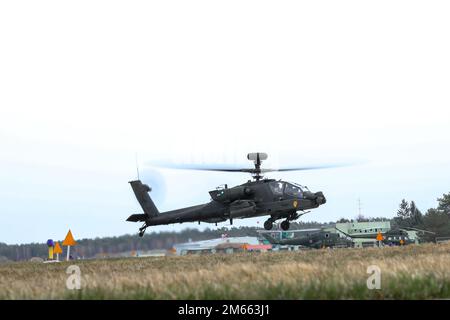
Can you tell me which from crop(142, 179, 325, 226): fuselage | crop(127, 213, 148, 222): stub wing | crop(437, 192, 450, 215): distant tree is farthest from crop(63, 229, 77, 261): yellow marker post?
crop(437, 192, 450, 215): distant tree

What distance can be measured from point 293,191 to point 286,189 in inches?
16.0

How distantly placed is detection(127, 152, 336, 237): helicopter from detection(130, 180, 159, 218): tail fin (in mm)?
409

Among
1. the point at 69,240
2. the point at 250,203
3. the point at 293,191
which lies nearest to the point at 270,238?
the point at 250,203

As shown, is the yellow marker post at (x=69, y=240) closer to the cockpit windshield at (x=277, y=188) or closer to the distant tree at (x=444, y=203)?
the cockpit windshield at (x=277, y=188)

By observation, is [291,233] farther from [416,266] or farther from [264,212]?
[416,266]

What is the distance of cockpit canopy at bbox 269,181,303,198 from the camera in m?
34.7


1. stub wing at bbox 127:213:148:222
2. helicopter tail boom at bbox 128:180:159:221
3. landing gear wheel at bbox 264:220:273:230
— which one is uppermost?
helicopter tail boom at bbox 128:180:159:221

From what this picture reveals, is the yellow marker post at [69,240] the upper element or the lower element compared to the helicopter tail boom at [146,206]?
lower

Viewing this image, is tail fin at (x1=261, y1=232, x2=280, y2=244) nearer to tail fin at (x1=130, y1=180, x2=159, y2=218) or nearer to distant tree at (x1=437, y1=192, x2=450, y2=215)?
tail fin at (x1=130, y1=180, x2=159, y2=218)

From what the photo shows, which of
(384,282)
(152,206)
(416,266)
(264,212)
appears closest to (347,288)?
(384,282)

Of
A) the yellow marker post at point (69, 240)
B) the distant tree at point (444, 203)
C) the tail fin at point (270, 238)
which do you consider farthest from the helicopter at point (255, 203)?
the distant tree at point (444, 203)

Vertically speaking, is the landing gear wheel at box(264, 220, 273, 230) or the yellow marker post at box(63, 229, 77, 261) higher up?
the landing gear wheel at box(264, 220, 273, 230)

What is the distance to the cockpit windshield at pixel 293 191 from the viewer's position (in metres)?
34.6
